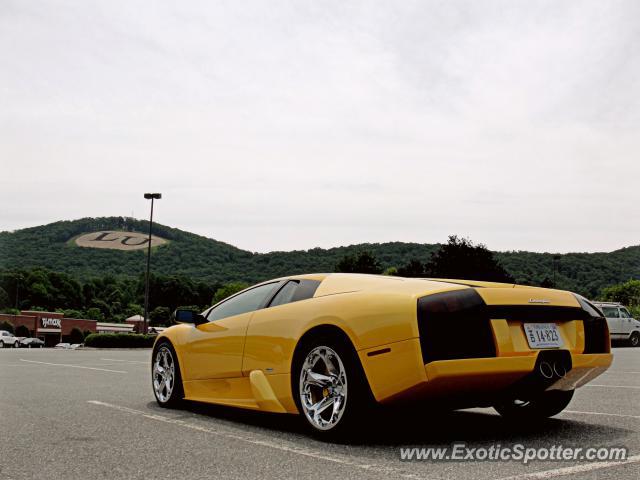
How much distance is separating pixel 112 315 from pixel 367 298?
126 metres

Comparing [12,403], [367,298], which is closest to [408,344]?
[367,298]

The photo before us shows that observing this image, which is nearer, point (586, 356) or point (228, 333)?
point (586, 356)

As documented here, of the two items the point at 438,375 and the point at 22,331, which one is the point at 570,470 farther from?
the point at 22,331

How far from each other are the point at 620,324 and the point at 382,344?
28.5 metres

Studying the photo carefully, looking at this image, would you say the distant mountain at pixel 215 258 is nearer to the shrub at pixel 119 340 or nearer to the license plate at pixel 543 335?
the shrub at pixel 119 340

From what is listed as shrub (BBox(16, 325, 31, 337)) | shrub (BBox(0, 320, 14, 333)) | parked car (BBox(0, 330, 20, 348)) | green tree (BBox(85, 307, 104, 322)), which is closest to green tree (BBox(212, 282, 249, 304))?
green tree (BBox(85, 307, 104, 322))

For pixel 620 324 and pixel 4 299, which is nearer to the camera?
pixel 620 324

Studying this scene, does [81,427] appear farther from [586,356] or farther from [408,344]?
[586,356]

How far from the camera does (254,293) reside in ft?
20.4

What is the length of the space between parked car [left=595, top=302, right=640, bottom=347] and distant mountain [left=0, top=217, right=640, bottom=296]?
40739mm

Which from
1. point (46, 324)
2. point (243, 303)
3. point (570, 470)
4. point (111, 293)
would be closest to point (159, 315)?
point (111, 293)

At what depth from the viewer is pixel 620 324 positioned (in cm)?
3012

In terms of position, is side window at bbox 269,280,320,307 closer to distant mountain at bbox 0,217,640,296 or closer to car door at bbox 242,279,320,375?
car door at bbox 242,279,320,375

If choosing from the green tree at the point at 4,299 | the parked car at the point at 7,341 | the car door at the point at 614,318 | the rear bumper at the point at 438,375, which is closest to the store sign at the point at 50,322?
the green tree at the point at 4,299
